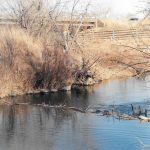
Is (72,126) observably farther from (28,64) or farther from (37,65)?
(37,65)

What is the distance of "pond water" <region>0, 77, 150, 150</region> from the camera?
43.7ft

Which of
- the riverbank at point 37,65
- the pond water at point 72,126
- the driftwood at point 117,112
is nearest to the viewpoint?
the pond water at point 72,126

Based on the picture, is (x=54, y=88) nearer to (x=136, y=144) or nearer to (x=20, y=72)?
(x=20, y=72)

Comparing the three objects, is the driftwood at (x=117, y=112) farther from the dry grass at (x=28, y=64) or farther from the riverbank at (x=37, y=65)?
the dry grass at (x=28, y=64)

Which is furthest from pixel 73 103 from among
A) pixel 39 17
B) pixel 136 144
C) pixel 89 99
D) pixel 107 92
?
pixel 39 17

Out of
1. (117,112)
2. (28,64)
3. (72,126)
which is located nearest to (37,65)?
(28,64)

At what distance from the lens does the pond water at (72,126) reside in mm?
13328

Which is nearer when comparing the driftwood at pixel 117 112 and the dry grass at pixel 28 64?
the driftwood at pixel 117 112

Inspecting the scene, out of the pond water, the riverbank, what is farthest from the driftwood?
the riverbank

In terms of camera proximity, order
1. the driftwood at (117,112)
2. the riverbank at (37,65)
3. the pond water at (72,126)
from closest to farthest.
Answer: the pond water at (72,126) → the driftwood at (117,112) → the riverbank at (37,65)

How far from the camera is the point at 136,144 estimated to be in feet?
43.7

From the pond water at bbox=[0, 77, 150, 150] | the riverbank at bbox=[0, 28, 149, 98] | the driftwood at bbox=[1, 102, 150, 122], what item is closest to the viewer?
the pond water at bbox=[0, 77, 150, 150]

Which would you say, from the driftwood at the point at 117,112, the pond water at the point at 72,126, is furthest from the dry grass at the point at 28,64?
the driftwood at the point at 117,112

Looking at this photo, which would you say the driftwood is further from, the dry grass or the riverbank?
the dry grass
